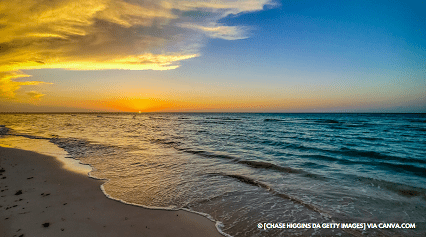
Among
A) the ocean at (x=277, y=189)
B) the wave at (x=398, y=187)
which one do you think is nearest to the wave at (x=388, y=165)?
the ocean at (x=277, y=189)

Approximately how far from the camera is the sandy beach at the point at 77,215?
448 cm

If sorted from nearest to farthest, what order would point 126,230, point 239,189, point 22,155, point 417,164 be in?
point 126,230, point 239,189, point 417,164, point 22,155

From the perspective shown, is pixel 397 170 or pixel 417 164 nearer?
pixel 397 170

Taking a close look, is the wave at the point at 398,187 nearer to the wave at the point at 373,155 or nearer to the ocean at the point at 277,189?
the ocean at the point at 277,189

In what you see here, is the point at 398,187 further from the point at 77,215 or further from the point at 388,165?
the point at 77,215

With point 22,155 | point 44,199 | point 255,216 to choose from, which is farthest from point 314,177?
point 22,155

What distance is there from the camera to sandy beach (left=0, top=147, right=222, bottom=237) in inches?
176

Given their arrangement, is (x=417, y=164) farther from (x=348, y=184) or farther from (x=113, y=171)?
(x=113, y=171)

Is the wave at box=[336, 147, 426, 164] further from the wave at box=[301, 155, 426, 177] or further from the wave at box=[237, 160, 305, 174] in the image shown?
the wave at box=[237, 160, 305, 174]

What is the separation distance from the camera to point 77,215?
512 centimetres

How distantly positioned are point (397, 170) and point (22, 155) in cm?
2200

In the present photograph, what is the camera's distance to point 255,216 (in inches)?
217

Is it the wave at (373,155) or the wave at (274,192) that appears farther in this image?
the wave at (373,155)

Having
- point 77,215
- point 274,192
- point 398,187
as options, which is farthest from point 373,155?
point 77,215
